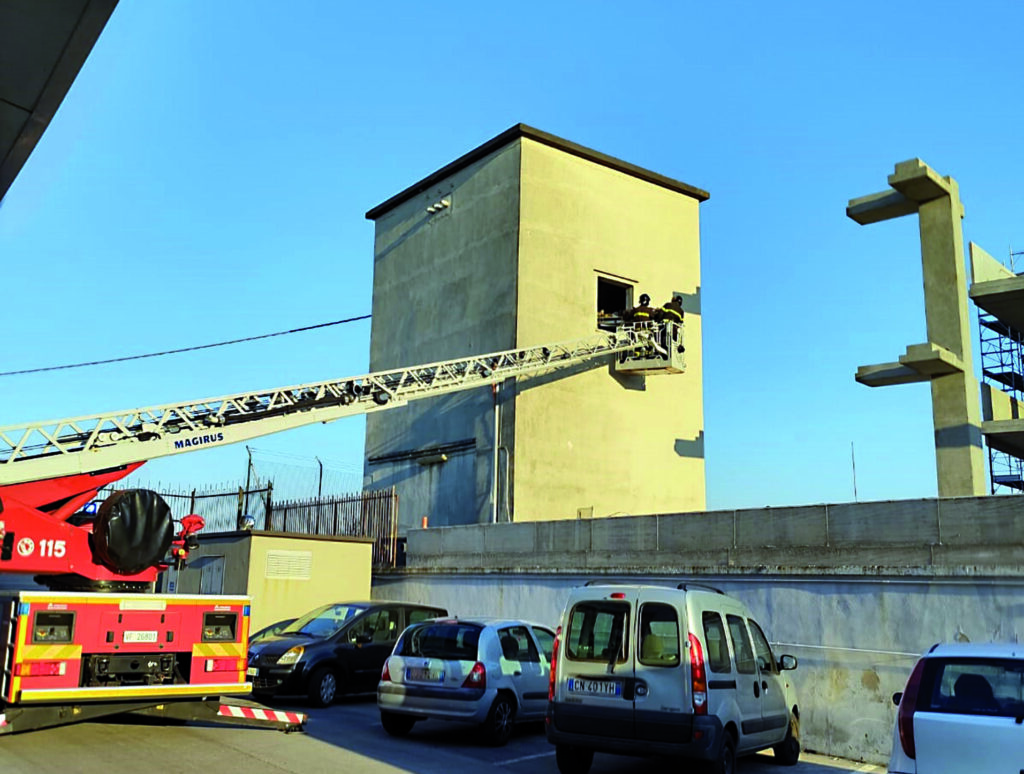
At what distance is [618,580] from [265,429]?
7.60m

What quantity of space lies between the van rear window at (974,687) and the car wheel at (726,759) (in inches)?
100

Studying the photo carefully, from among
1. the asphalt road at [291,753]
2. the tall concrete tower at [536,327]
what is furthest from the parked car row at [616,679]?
the tall concrete tower at [536,327]

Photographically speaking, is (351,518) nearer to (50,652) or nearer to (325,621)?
(325,621)

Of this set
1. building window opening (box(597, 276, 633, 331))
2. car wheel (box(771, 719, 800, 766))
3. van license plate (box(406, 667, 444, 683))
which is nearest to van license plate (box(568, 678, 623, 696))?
van license plate (box(406, 667, 444, 683))

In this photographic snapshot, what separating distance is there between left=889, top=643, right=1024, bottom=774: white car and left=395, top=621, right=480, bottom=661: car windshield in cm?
583

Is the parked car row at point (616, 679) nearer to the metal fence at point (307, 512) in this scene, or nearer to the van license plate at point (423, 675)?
the van license plate at point (423, 675)

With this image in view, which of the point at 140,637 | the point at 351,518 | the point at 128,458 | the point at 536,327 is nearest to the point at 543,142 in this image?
the point at 536,327

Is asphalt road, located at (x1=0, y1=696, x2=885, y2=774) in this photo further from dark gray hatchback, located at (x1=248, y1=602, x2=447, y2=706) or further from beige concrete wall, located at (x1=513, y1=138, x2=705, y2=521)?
beige concrete wall, located at (x1=513, y1=138, x2=705, y2=521)

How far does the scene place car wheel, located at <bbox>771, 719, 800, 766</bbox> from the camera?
1073 cm

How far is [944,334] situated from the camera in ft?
72.5

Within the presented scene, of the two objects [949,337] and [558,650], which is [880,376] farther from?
[558,650]

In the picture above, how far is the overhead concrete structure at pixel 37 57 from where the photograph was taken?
15.7ft

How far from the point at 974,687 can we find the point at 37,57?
7.25 metres

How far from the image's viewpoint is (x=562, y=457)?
82.8 ft
